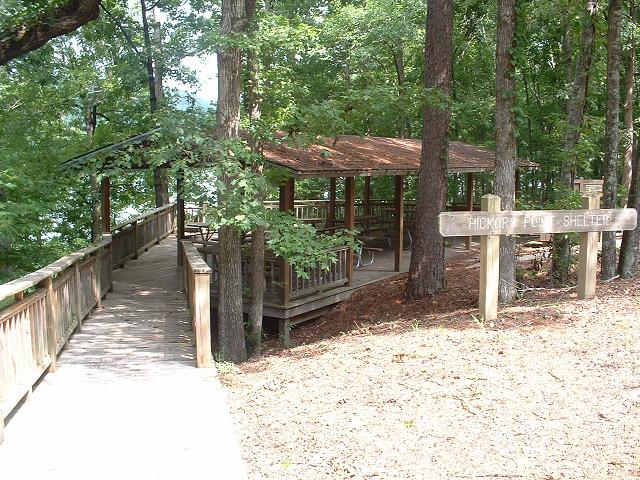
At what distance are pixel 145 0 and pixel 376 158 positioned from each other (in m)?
12.9

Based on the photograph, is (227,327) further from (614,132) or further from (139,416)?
(614,132)

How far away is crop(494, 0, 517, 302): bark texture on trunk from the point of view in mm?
8352

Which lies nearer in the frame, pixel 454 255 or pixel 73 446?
pixel 73 446

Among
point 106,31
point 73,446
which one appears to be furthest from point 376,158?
point 106,31

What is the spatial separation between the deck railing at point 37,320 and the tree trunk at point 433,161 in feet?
17.7

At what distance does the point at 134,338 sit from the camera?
322 inches

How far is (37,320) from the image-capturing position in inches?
229

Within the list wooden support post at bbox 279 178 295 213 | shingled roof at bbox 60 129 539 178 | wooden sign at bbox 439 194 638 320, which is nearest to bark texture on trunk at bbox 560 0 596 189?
shingled roof at bbox 60 129 539 178

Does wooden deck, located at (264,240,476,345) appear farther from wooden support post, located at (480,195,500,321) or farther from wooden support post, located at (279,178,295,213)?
wooden support post, located at (480,195,500,321)

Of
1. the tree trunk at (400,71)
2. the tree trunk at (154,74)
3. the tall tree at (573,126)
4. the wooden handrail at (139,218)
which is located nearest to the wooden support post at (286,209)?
the tall tree at (573,126)

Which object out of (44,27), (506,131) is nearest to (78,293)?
(44,27)

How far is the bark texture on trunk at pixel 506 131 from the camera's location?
835cm

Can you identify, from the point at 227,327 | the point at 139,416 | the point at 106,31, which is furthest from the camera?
the point at 106,31

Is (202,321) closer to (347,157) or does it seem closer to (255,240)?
(255,240)
